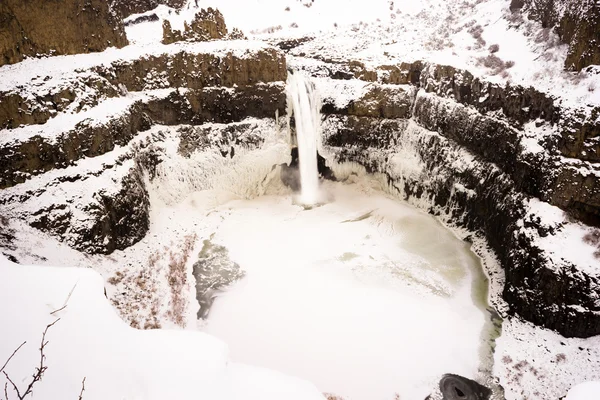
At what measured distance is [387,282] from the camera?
16.2 meters

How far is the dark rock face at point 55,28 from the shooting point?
16.6m

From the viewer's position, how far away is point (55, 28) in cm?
1808

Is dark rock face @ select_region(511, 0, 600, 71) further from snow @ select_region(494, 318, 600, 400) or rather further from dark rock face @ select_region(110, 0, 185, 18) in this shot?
dark rock face @ select_region(110, 0, 185, 18)

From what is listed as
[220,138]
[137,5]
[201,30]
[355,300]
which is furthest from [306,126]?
[137,5]

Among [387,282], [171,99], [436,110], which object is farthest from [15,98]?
[436,110]

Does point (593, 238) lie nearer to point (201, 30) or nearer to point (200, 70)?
point (200, 70)

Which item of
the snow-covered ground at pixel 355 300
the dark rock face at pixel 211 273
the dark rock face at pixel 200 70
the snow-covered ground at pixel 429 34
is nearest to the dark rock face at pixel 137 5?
the snow-covered ground at pixel 429 34

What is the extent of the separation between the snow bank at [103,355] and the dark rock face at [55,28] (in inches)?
611

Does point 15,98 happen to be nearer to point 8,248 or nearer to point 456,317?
point 8,248

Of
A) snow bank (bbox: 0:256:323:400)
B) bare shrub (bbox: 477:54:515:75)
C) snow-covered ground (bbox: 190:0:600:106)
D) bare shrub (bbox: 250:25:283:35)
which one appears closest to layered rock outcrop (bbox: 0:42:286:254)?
snow-covered ground (bbox: 190:0:600:106)

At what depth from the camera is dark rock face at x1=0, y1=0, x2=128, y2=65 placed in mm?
16609

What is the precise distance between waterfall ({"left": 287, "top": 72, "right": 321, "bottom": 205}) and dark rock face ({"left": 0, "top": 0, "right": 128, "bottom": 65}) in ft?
34.1

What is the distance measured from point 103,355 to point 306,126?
19.3m

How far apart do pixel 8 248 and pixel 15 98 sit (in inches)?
A: 246
